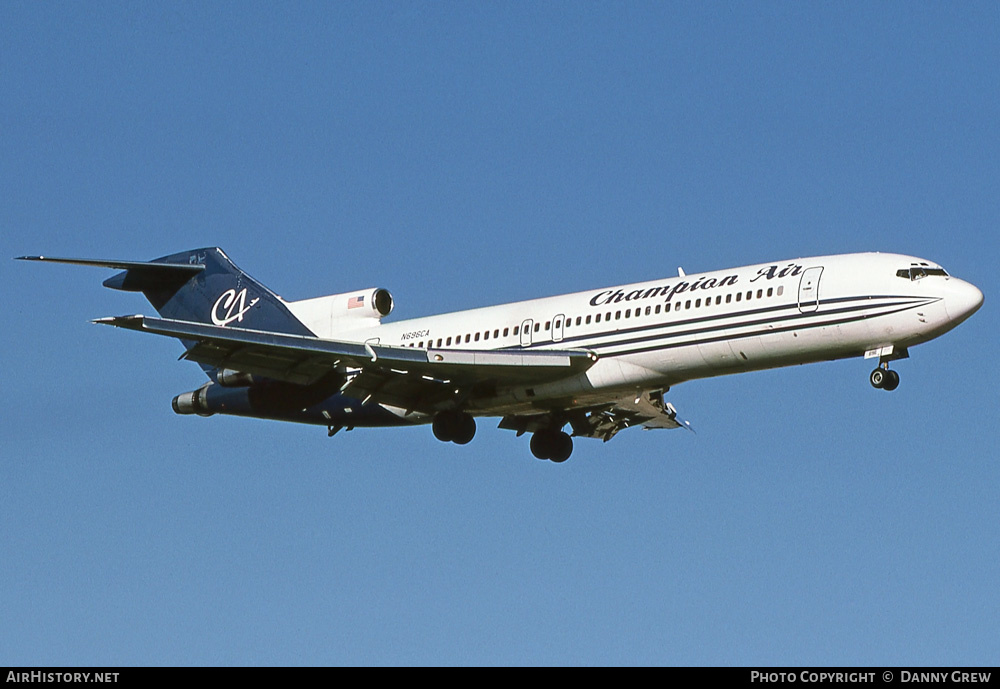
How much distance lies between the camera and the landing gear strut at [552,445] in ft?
133

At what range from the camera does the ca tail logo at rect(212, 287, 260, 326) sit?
43094 millimetres

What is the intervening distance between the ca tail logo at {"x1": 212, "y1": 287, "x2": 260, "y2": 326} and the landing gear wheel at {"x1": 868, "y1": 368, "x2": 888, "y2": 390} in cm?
1721

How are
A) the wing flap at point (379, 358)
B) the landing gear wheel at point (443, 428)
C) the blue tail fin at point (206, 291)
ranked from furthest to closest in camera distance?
the blue tail fin at point (206, 291)
the landing gear wheel at point (443, 428)
the wing flap at point (379, 358)

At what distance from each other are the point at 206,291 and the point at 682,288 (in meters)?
14.3

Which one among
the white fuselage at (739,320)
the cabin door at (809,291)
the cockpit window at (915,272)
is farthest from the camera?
the cabin door at (809,291)

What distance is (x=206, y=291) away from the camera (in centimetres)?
4359

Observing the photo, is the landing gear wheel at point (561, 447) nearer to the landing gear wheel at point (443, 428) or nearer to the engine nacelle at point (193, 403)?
the landing gear wheel at point (443, 428)

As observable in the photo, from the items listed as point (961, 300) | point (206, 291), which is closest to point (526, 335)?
point (961, 300)

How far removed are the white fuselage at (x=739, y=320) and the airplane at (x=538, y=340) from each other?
3cm

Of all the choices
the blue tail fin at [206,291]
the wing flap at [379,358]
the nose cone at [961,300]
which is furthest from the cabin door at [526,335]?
the nose cone at [961,300]

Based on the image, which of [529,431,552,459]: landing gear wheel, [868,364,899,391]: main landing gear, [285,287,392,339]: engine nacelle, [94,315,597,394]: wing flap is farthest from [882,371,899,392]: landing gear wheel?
[285,287,392,339]: engine nacelle

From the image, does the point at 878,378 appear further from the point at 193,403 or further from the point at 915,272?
the point at 193,403
